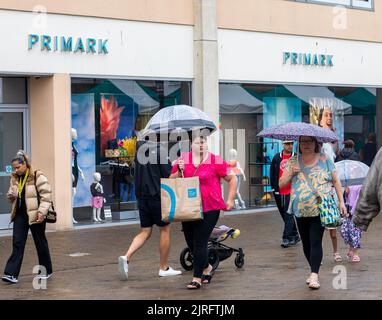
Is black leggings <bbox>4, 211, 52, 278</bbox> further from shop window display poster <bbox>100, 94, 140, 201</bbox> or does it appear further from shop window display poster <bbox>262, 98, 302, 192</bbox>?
shop window display poster <bbox>262, 98, 302, 192</bbox>

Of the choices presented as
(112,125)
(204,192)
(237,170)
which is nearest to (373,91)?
(237,170)

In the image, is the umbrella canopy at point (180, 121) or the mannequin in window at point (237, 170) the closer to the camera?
the umbrella canopy at point (180, 121)

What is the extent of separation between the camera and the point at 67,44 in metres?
16.7

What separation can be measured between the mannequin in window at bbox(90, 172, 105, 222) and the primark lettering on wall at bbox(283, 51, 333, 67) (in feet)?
18.9

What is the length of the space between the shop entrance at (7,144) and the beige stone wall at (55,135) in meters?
0.37

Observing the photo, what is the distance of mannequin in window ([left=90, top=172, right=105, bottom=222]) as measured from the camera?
1780 cm

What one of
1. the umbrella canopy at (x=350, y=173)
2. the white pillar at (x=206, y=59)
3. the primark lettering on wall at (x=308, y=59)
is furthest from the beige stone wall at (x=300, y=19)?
the umbrella canopy at (x=350, y=173)

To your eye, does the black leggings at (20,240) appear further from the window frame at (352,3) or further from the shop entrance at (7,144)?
the window frame at (352,3)

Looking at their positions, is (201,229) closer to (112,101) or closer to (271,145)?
(112,101)

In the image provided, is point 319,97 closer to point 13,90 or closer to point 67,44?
point 67,44

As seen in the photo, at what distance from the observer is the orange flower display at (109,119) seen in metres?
18.1

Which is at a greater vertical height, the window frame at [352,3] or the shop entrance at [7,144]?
the window frame at [352,3]

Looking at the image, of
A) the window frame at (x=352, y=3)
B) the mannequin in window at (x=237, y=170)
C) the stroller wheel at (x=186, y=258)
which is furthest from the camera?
the window frame at (x=352, y=3)

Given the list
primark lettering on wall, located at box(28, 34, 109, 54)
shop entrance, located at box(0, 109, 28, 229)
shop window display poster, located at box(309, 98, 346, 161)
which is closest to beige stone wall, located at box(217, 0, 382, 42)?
shop window display poster, located at box(309, 98, 346, 161)
